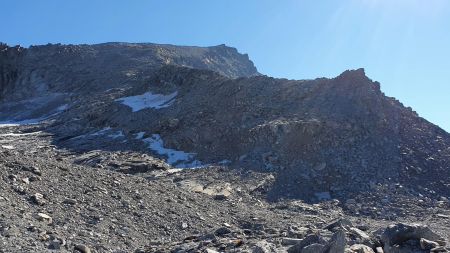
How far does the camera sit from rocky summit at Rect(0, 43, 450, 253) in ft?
36.5

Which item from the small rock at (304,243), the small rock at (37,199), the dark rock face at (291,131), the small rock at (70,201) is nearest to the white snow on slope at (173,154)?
the dark rock face at (291,131)

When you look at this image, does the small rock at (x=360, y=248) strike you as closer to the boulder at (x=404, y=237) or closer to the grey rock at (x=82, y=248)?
the boulder at (x=404, y=237)

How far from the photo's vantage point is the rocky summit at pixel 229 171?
11.1m

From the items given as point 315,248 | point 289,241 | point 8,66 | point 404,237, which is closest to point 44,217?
point 289,241

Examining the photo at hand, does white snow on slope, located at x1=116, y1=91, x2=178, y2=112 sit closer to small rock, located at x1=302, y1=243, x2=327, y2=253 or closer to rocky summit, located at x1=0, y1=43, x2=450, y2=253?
rocky summit, located at x1=0, y1=43, x2=450, y2=253

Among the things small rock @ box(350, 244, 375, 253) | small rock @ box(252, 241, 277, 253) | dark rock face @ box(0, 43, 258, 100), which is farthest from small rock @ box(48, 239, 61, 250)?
dark rock face @ box(0, 43, 258, 100)

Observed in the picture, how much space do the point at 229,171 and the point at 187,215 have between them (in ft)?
29.9

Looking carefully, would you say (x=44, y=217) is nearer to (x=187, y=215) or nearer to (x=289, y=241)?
(x=187, y=215)

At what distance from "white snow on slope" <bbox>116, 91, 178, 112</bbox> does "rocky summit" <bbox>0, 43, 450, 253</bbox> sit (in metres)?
0.19

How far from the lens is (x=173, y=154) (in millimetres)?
28562

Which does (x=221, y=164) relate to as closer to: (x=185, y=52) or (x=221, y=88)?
(x=221, y=88)

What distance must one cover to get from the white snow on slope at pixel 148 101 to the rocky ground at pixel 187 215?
57.7 ft

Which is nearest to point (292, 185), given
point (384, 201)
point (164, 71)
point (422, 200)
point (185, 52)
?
point (384, 201)

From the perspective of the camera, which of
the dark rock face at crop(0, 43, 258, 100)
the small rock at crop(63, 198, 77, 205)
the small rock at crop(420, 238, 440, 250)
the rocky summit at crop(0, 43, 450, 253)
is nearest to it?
the small rock at crop(420, 238, 440, 250)
